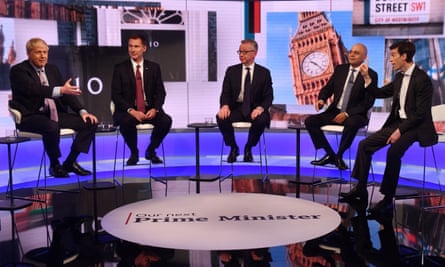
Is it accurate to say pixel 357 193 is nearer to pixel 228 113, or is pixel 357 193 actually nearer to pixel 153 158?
pixel 228 113

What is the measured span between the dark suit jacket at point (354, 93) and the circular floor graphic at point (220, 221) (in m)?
1.33

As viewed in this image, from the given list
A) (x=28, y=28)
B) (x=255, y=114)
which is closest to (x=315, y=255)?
(x=255, y=114)

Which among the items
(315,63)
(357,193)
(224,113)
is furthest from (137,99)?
(315,63)

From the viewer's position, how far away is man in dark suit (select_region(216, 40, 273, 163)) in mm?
5402

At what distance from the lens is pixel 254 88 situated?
5.62 metres

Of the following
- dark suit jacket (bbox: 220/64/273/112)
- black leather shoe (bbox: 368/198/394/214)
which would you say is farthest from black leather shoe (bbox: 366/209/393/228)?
dark suit jacket (bbox: 220/64/273/112)

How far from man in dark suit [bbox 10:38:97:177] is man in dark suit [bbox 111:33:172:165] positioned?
443 millimetres

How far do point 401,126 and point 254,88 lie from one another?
1811 millimetres

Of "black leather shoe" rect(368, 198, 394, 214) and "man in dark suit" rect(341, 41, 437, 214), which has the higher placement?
"man in dark suit" rect(341, 41, 437, 214)

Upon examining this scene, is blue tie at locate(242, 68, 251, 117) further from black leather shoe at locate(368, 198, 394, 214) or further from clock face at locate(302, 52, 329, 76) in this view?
clock face at locate(302, 52, 329, 76)

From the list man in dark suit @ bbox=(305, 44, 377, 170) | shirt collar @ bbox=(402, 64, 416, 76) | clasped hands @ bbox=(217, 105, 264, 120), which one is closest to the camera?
shirt collar @ bbox=(402, 64, 416, 76)

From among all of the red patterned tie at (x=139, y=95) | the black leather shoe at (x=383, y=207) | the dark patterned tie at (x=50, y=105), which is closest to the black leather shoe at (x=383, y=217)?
the black leather shoe at (x=383, y=207)

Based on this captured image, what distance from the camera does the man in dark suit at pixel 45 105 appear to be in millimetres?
4664

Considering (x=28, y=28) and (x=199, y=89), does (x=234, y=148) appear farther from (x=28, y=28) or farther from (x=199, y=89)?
(x=28, y=28)
